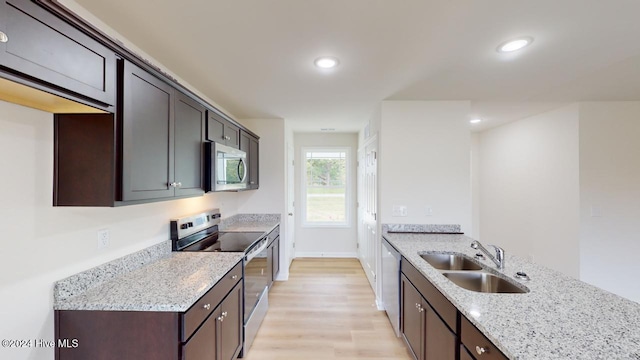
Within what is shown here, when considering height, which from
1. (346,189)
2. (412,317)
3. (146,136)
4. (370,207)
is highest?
(146,136)

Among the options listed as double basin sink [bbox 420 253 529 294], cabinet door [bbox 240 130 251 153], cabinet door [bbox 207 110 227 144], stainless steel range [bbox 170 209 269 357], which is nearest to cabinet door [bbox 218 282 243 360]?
stainless steel range [bbox 170 209 269 357]

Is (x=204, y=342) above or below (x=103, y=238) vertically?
below

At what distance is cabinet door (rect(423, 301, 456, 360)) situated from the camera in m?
1.37

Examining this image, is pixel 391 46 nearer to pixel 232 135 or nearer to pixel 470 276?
pixel 470 276

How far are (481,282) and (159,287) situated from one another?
2027mm

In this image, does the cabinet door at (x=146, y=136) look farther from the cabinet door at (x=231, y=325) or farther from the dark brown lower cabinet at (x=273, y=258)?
the dark brown lower cabinet at (x=273, y=258)

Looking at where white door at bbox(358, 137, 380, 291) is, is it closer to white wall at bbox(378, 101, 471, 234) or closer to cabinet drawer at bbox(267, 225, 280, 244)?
white wall at bbox(378, 101, 471, 234)

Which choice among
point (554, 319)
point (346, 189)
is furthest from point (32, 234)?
point (346, 189)

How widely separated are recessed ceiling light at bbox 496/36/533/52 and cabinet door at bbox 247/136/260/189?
2.72 meters

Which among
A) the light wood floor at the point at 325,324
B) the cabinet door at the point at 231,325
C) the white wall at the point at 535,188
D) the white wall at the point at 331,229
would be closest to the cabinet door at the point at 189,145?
the cabinet door at the point at 231,325

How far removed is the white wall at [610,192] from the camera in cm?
287

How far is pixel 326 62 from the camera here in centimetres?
197

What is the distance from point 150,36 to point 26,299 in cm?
153

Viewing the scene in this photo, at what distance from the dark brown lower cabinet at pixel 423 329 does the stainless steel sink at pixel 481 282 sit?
0.31 m
